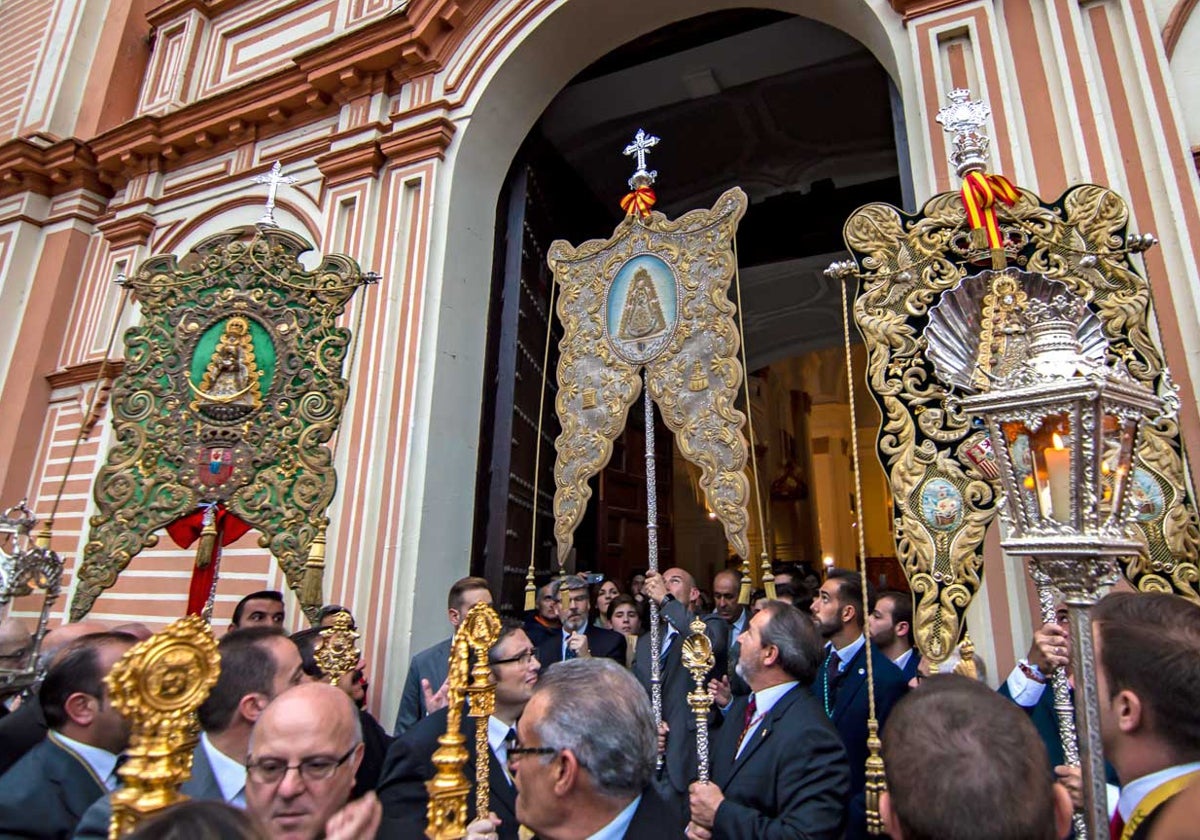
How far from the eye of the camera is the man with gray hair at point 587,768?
55.1 inches

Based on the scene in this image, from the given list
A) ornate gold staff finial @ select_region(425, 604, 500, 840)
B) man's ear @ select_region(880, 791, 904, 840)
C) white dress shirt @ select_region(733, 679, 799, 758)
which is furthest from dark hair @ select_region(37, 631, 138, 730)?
man's ear @ select_region(880, 791, 904, 840)

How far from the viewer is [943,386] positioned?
98.7 inches

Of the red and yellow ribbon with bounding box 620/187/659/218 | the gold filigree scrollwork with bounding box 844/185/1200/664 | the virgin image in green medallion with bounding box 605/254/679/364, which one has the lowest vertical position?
the gold filigree scrollwork with bounding box 844/185/1200/664

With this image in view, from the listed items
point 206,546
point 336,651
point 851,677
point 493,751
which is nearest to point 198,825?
point 493,751

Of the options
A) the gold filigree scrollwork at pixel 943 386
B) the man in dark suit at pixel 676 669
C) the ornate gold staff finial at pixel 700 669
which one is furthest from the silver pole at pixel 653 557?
the gold filigree scrollwork at pixel 943 386

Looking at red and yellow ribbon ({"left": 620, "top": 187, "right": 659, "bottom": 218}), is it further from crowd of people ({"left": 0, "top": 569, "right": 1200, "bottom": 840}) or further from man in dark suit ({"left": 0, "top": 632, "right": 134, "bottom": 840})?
man in dark suit ({"left": 0, "top": 632, "right": 134, "bottom": 840})

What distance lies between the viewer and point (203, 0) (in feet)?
23.7

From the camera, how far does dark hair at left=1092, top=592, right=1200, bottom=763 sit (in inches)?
50.4

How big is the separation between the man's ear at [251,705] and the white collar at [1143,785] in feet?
6.28

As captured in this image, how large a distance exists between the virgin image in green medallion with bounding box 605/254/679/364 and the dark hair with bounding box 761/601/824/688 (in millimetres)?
1755

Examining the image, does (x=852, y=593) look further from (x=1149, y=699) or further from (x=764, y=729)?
(x=1149, y=699)

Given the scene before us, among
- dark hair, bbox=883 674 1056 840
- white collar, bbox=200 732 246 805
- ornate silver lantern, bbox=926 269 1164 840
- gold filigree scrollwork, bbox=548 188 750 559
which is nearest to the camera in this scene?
dark hair, bbox=883 674 1056 840

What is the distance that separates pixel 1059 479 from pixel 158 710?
1.97 metres

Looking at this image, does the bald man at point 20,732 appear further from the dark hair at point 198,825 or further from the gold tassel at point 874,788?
→ the gold tassel at point 874,788
